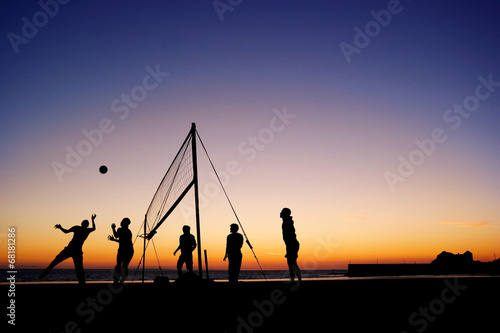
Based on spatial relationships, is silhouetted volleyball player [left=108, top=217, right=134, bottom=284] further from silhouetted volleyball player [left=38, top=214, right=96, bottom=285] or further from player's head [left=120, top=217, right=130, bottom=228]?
silhouetted volleyball player [left=38, top=214, right=96, bottom=285]

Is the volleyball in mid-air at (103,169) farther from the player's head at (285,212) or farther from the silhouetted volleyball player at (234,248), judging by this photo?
the player's head at (285,212)

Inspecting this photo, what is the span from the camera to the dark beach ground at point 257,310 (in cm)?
480

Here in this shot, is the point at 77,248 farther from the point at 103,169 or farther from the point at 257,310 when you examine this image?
the point at 257,310

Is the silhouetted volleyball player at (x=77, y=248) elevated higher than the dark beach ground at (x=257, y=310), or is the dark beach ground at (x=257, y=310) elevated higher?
the silhouetted volleyball player at (x=77, y=248)

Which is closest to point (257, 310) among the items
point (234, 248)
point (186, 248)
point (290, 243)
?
point (290, 243)

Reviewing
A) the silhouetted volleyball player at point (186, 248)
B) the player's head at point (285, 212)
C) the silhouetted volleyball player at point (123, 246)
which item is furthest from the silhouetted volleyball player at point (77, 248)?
the player's head at point (285, 212)

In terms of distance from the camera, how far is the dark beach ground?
4.80 metres

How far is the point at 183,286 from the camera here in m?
7.76

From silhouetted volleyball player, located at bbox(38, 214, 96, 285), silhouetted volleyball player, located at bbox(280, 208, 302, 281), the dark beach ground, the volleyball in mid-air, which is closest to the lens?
the dark beach ground

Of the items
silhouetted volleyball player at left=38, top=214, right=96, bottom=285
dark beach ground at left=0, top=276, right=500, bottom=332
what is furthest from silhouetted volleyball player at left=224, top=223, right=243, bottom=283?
silhouetted volleyball player at left=38, top=214, right=96, bottom=285

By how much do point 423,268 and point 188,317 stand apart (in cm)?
5309

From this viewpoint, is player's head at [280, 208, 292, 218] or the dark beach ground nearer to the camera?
the dark beach ground

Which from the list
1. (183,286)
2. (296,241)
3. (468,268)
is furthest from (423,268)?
(183,286)

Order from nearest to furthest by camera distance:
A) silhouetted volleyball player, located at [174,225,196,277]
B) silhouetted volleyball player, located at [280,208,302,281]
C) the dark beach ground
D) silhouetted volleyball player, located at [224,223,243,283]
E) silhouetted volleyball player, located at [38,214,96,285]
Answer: the dark beach ground, silhouetted volleyball player, located at [280,208,302,281], silhouetted volleyball player, located at [38,214,96,285], silhouetted volleyball player, located at [224,223,243,283], silhouetted volleyball player, located at [174,225,196,277]
